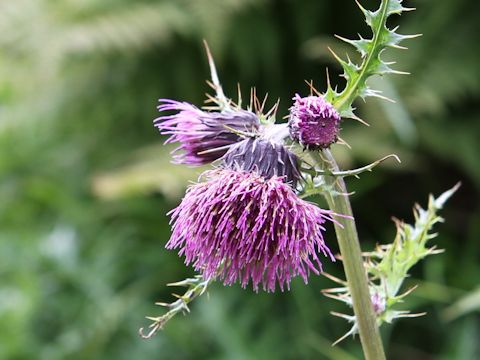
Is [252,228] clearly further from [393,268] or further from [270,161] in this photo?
[393,268]

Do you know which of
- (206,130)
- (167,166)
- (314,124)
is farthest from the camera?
(167,166)

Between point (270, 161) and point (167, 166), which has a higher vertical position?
point (167, 166)

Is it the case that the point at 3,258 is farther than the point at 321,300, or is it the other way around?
the point at 321,300

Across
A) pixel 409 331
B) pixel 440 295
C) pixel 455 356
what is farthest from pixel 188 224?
pixel 409 331

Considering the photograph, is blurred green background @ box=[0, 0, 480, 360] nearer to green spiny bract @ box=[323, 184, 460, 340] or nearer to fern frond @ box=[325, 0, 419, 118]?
green spiny bract @ box=[323, 184, 460, 340]

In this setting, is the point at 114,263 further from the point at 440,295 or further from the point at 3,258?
the point at 440,295

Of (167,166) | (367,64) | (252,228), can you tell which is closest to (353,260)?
(252,228)

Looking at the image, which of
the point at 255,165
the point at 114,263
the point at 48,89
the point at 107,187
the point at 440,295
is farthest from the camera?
the point at 48,89
